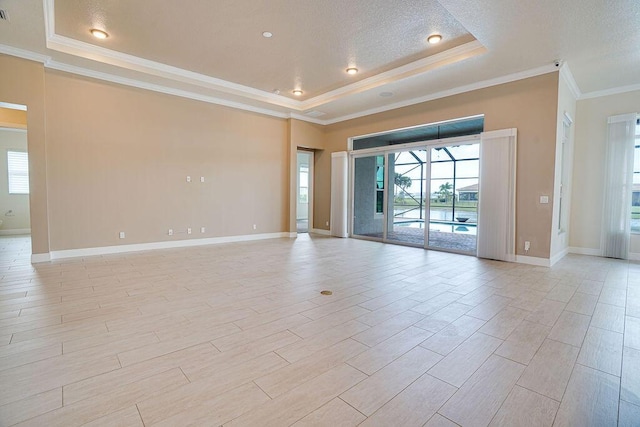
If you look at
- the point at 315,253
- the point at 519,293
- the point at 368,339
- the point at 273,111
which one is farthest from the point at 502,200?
the point at 273,111

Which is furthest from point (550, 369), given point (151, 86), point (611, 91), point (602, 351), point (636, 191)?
point (151, 86)

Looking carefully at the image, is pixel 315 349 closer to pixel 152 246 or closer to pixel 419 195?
pixel 152 246

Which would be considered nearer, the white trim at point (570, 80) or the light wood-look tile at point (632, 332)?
the light wood-look tile at point (632, 332)

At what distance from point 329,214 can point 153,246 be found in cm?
468

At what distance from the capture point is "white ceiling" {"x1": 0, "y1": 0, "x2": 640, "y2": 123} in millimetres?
3623

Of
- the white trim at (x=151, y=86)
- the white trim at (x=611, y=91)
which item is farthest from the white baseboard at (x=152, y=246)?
the white trim at (x=611, y=91)

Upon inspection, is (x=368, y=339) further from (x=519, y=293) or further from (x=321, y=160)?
(x=321, y=160)

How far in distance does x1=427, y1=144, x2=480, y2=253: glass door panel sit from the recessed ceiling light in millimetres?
6144

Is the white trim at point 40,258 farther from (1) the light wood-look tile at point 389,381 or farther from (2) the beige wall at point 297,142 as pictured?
(1) the light wood-look tile at point 389,381

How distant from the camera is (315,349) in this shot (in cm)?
230

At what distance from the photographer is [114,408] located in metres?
1.63

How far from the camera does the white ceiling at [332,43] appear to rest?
362 cm

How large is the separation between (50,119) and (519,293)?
7.54 meters

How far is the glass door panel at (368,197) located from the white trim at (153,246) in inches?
92.5
